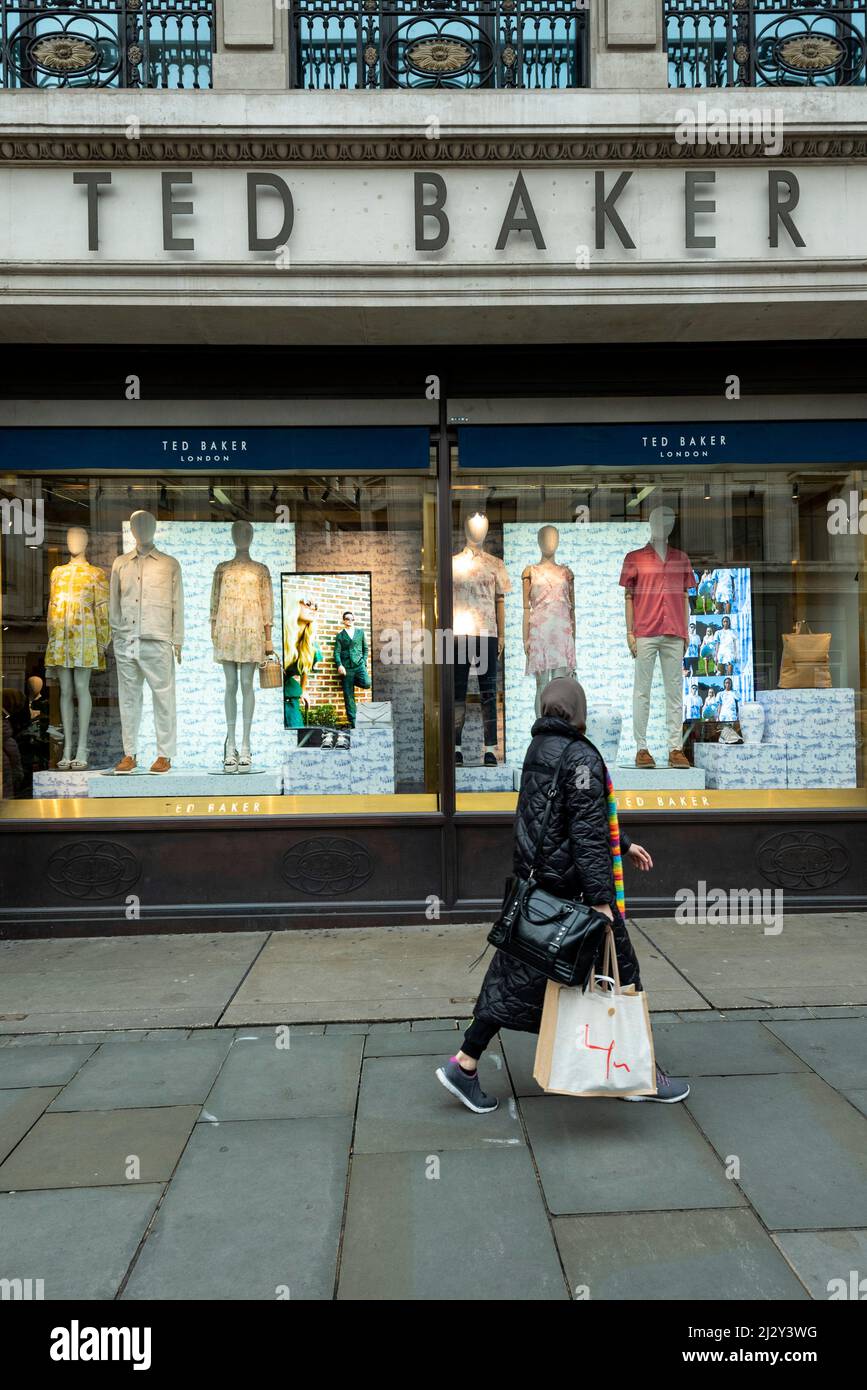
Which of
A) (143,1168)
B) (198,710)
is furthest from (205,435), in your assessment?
(143,1168)

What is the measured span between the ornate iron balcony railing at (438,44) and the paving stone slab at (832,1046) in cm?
649

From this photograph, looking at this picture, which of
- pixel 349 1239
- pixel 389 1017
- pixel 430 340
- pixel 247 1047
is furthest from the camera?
pixel 430 340

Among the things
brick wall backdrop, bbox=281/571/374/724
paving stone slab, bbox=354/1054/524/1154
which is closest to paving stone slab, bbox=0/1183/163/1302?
paving stone slab, bbox=354/1054/524/1154

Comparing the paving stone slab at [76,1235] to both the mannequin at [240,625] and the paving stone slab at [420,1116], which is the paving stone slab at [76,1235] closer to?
the paving stone slab at [420,1116]

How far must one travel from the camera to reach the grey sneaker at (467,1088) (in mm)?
3881

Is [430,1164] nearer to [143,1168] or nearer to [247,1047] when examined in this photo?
[143,1168]

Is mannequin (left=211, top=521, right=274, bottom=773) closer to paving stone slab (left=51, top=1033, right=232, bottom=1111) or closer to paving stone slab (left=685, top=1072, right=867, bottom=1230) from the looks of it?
paving stone slab (left=51, top=1033, right=232, bottom=1111)

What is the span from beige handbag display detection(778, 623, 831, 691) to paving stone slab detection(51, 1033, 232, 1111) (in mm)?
5350

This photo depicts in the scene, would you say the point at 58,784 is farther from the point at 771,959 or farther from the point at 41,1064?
the point at 771,959

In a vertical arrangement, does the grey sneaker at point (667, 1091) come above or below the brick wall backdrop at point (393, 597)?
below

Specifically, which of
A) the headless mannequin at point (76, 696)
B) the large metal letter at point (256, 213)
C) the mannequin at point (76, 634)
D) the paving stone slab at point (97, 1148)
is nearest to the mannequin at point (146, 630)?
the mannequin at point (76, 634)

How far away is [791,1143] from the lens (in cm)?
357
